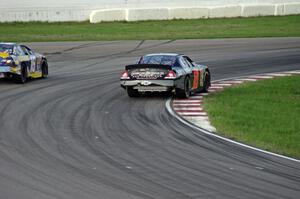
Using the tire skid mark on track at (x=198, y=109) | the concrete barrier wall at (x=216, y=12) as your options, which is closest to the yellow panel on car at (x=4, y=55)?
the tire skid mark on track at (x=198, y=109)

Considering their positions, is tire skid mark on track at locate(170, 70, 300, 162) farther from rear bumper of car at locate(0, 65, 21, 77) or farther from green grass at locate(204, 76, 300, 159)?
rear bumper of car at locate(0, 65, 21, 77)

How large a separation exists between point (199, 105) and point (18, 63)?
6.64 m

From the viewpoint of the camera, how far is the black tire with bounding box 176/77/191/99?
19839 millimetres

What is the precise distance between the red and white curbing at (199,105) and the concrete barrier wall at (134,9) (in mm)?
24430

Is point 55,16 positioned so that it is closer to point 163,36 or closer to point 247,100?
point 163,36

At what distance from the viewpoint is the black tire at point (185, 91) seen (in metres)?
19.8

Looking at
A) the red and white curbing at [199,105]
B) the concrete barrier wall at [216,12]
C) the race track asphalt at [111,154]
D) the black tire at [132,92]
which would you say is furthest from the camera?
the concrete barrier wall at [216,12]

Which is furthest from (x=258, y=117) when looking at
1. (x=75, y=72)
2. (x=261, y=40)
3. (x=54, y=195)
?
(x=261, y=40)

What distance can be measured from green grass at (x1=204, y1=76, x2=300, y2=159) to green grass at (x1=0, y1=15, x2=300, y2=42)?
18.2m

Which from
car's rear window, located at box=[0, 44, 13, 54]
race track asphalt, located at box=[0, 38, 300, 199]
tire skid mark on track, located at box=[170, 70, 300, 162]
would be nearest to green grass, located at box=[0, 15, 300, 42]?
tire skid mark on track, located at box=[170, 70, 300, 162]

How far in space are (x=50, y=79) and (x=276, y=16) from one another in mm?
27752

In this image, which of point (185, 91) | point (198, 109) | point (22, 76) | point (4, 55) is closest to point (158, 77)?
point (185, 91)

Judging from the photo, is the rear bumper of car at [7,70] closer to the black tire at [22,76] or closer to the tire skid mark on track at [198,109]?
the black tire at [22,76]

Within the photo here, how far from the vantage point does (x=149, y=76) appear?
64.3 feet
